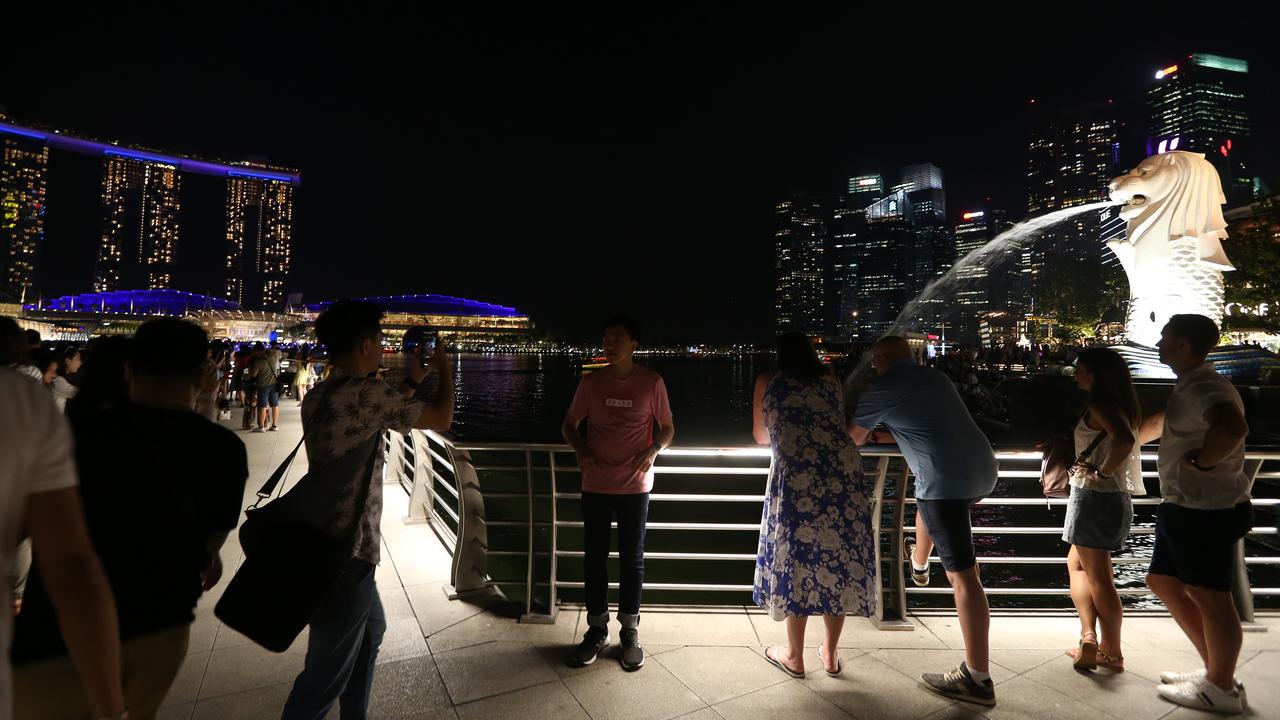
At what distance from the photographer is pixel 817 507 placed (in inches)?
114

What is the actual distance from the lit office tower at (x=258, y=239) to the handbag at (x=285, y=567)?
184 meters

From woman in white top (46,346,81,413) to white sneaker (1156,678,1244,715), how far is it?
614 cm

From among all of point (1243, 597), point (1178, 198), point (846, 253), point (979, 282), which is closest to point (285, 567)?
point (1243, 597)

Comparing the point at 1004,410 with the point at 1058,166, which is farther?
the point at 1058,166

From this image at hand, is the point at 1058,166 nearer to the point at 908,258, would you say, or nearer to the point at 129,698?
the point at 908,258

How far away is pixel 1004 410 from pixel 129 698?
28376 mm

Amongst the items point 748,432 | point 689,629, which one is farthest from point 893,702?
point 748,432

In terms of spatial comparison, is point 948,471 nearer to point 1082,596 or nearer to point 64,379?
point 1082,596

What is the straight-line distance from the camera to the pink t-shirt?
3.18 metres

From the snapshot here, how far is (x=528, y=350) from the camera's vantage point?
150 m

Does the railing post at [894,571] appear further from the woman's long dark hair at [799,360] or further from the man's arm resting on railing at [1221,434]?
the man's arm resting on railing at [1221,434]

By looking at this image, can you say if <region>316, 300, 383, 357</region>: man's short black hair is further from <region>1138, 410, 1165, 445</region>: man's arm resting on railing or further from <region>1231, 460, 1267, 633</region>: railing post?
<region>1231, 460, 1267, 633</region>: railing post

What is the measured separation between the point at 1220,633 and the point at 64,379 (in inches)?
352

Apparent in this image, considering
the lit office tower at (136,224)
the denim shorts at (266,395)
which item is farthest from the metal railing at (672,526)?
the lit office tower at (136,224)
